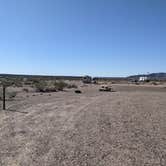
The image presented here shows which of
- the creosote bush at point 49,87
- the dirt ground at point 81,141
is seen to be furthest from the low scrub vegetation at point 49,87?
the dirt ground at point 81,141

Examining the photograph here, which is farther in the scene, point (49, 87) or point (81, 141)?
point (49, 87)

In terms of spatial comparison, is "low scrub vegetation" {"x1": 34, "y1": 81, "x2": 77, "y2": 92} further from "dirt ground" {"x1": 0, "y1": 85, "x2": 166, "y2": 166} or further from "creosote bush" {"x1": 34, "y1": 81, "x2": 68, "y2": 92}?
"dirt ground" {"x1": 0, "y1": 85, "x2": 166, "y2": 166}

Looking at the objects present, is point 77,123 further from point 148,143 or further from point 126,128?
point 148,143

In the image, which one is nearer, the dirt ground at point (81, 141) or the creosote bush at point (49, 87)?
the dirt ground at point (81, 141)

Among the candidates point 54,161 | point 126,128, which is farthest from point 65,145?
point 126,128

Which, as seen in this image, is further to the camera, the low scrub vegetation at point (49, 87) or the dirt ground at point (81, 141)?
the low scrub vegetation at point (49, 87)

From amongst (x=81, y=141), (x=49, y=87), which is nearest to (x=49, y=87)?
(x=49, y=87)

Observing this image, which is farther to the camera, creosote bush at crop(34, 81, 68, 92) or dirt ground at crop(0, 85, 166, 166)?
creosote bush at crop(34, 81, 68, 92)

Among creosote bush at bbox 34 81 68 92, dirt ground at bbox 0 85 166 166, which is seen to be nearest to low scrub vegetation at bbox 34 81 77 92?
creosote bush at bbox 34 81 68 92

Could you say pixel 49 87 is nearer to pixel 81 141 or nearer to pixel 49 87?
pixel 49 87

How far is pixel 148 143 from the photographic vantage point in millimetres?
10906

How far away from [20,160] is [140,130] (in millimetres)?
6310

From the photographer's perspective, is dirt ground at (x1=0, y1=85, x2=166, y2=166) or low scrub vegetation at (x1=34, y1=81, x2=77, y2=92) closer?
dirt ground at (x1=0, y1=85, x2=166, y2=166)

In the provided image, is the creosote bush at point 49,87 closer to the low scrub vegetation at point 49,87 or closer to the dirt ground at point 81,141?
the low scrub vegetation at point 49,87
